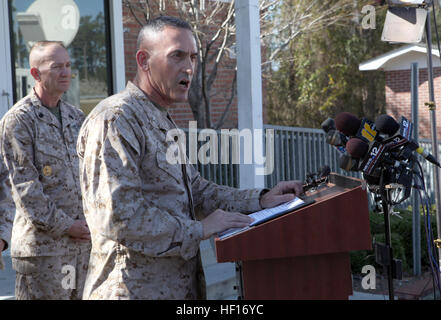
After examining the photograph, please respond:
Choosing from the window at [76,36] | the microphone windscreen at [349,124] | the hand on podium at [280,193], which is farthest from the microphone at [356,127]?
the window at [76,36]

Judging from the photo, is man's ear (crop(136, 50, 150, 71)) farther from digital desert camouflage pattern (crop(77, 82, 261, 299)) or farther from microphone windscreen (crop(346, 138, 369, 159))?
microphone windscreen (crop(346, 138, 369, 159))

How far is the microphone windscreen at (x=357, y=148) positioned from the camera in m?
2.85

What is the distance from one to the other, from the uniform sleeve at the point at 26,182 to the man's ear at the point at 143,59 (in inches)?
51.1

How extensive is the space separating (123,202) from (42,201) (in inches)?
57.2

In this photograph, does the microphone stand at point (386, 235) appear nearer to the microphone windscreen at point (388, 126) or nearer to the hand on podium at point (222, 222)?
the microphone windscreen at point (388, 126)

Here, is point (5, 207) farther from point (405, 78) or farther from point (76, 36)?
point (405, 78)

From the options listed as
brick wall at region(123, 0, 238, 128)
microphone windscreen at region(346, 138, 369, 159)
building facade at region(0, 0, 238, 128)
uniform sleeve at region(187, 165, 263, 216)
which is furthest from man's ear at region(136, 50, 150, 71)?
brick wall at region(123, 0, 238, 128)

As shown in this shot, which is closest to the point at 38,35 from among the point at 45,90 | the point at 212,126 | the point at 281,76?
the point at 45,90

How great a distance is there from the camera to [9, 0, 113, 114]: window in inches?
245

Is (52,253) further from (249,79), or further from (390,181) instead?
(249,79)

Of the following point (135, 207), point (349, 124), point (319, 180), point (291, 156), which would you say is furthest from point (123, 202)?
point (291, 156)

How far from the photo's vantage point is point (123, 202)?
2.11 meters

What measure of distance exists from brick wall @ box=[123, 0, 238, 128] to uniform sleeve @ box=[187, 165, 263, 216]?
324 inches
